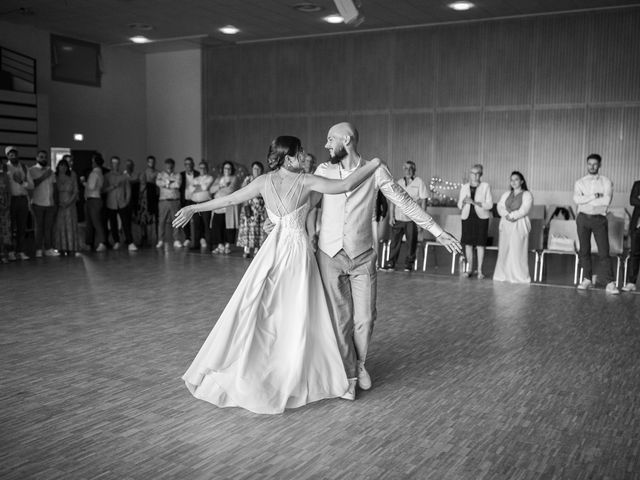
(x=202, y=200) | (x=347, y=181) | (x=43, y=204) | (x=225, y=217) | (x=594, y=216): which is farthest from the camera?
(x=225, y=217)

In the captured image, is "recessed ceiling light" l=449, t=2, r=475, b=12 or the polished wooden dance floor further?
"recessed ceiling light" l=449, t=2, r=475, b=12

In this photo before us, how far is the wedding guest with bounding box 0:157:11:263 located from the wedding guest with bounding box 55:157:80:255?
3.18ft

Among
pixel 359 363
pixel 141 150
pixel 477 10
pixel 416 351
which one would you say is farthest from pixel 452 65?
pixel 359 363

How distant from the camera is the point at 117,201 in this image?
12078 mm

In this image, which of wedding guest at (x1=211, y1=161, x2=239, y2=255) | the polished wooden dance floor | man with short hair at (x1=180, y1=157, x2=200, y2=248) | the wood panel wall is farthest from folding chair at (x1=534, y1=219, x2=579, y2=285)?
man with short hair at (x1=180, y1=157, x2=200, y2=248)

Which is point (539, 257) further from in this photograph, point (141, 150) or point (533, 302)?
point (141, 150)

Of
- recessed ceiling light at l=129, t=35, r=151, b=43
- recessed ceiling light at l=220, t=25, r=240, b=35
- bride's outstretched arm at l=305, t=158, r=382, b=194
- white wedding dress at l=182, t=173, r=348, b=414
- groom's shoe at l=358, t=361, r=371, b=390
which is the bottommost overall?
groom's shoe at l=358, t=361, r=371, b=390

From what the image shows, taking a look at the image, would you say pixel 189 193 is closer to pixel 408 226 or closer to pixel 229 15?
pixel 229 15

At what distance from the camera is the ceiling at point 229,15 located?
38.6 feet

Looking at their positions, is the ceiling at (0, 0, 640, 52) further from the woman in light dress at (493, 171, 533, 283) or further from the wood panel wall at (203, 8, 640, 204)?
the woman in light dress at (493, 171, 533, 283)

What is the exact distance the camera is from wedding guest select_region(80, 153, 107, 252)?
1180cm

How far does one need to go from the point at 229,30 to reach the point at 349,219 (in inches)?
430

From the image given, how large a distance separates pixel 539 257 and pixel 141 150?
427 inches

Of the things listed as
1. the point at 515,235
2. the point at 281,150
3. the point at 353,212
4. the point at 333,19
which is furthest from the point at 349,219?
the point at 333,19
